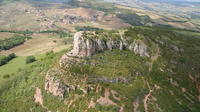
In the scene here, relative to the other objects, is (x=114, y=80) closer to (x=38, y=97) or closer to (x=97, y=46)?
(x=97, y=46)

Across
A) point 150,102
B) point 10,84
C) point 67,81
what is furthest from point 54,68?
point 150,102

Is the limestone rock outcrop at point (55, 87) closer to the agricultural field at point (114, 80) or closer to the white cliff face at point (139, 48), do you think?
the agricultural field at point (114, 80)

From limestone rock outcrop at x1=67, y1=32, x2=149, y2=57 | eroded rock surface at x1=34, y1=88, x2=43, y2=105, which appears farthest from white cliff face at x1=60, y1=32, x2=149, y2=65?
eroded rock surface at x1=34, y1=88, x2=43, y2=105

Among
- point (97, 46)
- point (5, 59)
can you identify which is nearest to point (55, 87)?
point (97, 46)

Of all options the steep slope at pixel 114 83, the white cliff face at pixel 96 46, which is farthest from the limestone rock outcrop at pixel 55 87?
the white cliff face at pixel 96 46

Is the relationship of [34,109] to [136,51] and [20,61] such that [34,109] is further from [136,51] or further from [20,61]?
[20,61]

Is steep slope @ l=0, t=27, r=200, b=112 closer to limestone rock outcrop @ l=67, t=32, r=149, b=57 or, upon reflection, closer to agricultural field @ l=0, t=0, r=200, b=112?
agricultural field @ l=0, t=0, r=200, b=112
